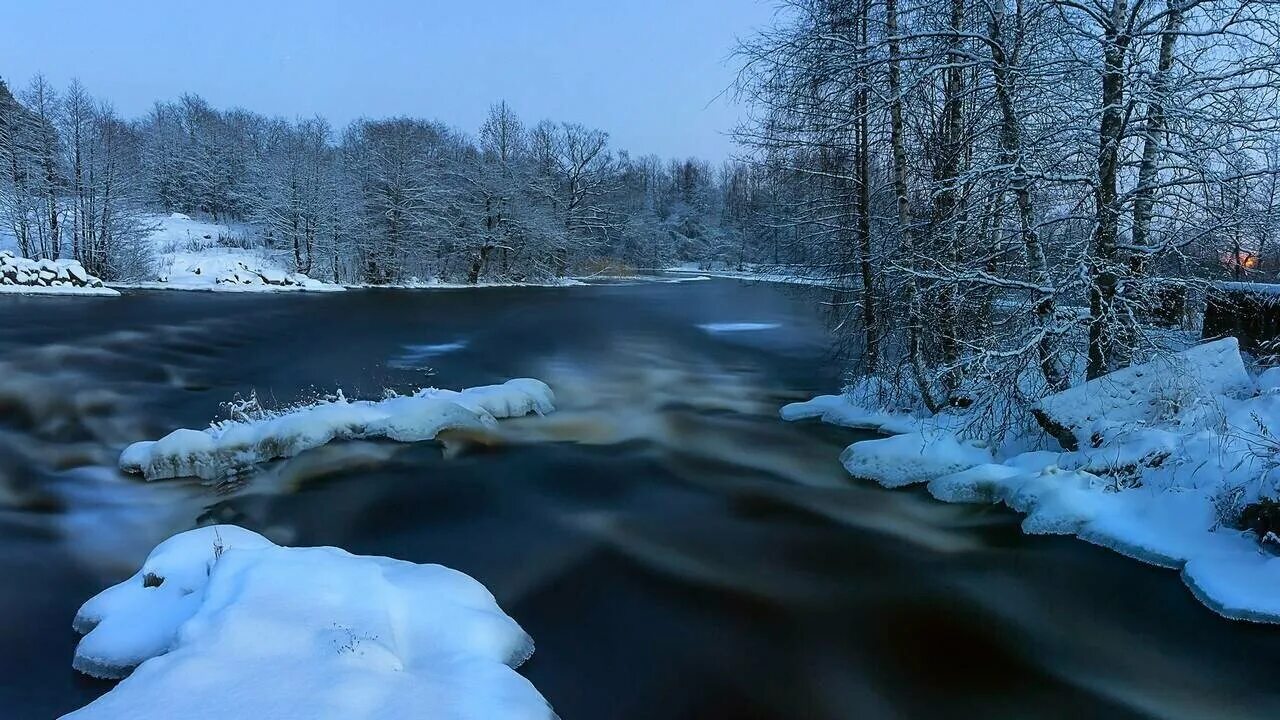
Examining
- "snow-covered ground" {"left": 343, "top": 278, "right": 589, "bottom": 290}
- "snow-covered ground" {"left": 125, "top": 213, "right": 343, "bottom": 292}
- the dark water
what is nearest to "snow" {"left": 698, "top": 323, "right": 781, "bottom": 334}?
the dark water

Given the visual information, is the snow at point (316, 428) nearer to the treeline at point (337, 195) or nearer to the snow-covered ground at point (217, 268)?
the treeline at point (337, 195)

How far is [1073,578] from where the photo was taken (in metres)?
6.20

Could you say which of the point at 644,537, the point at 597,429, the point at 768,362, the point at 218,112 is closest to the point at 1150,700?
the point at 644,537

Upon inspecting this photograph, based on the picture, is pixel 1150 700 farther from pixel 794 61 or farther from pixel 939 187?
pixel 794 61

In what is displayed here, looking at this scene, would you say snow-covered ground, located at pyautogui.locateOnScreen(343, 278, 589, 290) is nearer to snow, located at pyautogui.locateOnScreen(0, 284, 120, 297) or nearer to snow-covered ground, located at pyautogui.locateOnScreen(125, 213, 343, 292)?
snow-covered ground, located at pyautogui.locateOnScreen(125, 213, 343, 292)

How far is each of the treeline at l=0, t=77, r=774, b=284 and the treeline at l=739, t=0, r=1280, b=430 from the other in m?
4.42

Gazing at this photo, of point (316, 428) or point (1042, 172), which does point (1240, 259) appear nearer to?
point (1042, 172)

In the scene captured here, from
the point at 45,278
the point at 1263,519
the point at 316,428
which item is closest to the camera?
the point at 1263,519

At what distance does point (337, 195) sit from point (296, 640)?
1752 inches

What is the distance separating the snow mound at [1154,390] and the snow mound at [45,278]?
3736cm

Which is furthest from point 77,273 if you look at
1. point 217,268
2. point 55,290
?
point 217,268

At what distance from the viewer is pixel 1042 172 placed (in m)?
7.47

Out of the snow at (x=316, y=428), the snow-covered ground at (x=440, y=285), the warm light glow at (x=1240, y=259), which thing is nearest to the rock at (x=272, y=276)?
the snow-covered ground at (x=440, y=285)

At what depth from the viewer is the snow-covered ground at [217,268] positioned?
36.4 meters
